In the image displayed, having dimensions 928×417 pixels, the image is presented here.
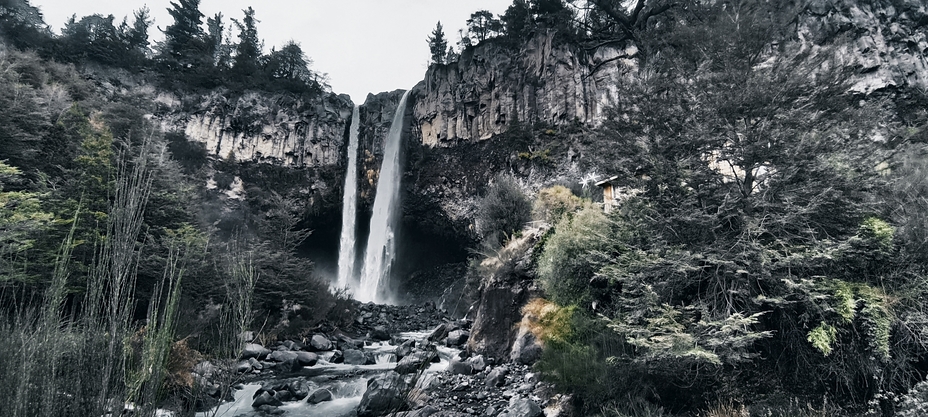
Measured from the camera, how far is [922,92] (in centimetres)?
1535

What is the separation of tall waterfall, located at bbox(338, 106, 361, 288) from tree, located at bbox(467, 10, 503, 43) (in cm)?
1216

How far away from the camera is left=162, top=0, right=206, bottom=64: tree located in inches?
1200

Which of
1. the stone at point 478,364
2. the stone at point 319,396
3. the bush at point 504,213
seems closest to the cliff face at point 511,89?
the bush at point 504,213

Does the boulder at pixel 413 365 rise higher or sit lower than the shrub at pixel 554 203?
lower

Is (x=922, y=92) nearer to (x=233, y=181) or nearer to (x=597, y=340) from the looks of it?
(x=597, y=340)

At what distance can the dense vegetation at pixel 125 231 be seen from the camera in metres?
1.74

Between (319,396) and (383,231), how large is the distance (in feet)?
75.1

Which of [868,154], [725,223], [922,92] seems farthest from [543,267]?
[922,92]

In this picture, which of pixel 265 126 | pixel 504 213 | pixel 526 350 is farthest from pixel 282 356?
pixel 265 126

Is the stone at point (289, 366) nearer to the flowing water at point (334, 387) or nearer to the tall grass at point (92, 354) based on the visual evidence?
the flowing water at point (334, 387)

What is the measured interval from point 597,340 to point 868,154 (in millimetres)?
5280

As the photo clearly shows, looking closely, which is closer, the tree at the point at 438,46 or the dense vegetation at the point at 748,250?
the dense vegetation at the point at 748,250

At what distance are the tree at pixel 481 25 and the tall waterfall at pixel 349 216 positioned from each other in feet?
39.9

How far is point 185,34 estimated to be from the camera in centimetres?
3173
